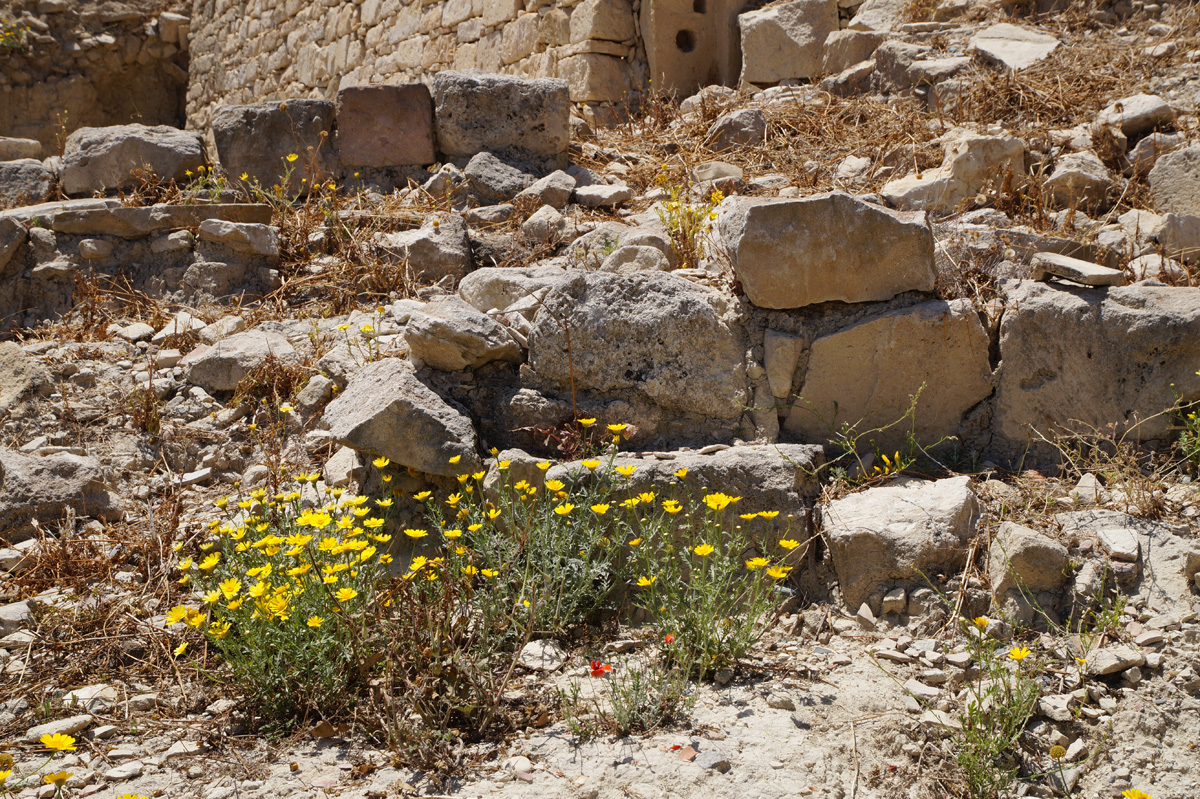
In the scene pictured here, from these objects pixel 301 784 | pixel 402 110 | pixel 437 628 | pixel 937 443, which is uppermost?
pixel 402 110

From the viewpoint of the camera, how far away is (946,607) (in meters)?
2.74

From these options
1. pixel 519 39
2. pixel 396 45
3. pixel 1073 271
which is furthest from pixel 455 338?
pixel 396 45

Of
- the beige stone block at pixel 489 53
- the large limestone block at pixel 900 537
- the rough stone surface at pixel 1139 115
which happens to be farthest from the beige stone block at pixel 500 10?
the large limestone block at pixel 900 537

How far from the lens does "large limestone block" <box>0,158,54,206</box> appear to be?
5.32 meters

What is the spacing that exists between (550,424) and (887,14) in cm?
524

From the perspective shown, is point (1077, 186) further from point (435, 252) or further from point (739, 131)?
point (435, 252)

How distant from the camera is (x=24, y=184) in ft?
17.6

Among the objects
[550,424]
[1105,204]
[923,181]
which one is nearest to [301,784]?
[550,424]

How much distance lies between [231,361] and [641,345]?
198 centimetres

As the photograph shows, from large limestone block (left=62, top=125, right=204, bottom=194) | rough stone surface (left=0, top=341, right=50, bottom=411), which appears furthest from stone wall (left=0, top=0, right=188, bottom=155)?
rough stone surface (left=0, top=341, right=50, bottom=411)

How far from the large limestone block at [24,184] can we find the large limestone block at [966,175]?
Result: 4963 mm

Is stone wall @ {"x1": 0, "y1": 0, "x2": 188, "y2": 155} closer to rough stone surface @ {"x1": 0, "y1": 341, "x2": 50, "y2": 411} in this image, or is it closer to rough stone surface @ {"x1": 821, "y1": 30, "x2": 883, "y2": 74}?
rough stone surface @ {"x1": 0, "y1": 341, "x2": 50, "y2": 411}

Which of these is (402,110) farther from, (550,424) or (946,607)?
(946,607)

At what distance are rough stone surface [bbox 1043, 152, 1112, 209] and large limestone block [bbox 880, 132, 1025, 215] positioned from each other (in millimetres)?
186
